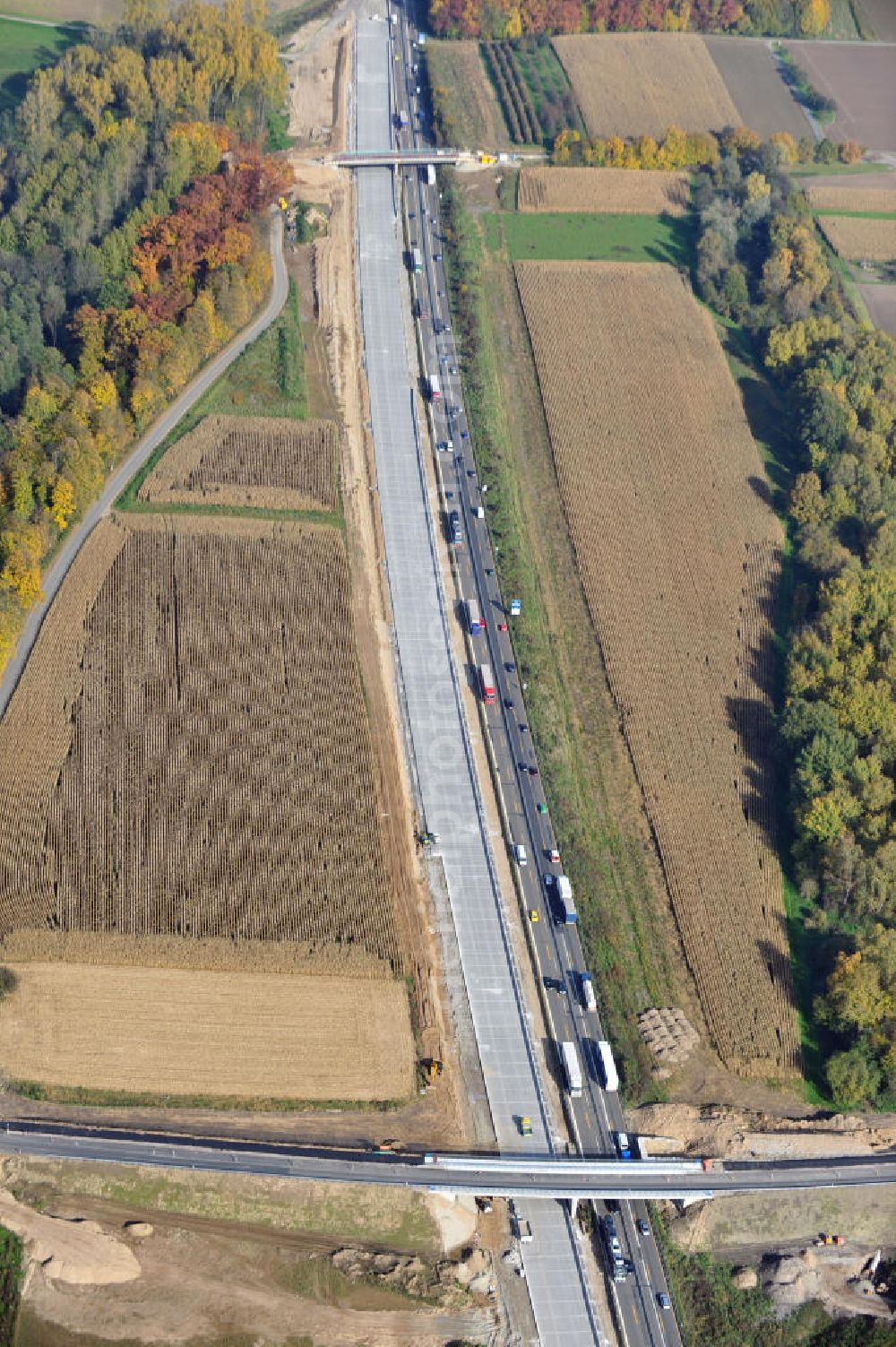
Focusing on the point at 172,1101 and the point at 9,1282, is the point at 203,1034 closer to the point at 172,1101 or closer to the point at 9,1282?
the point at 172,1101

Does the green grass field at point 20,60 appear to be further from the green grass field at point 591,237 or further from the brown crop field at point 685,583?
the brown crop field at point 685,583

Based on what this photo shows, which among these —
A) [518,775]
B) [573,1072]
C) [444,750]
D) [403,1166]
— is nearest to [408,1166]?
[403,1166]

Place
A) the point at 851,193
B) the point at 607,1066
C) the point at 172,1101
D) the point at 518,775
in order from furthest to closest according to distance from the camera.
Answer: the point at 851,193, the point at 518,775, the point at 607,1066, the point at 172,1101

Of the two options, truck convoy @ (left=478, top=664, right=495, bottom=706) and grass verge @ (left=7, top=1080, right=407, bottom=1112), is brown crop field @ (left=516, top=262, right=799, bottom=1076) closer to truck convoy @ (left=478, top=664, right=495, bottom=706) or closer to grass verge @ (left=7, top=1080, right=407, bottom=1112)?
truck convoy @ (left=478, top=664, right=495, bottom=706)

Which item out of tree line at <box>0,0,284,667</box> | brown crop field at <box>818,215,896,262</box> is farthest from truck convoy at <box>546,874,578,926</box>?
brown crop field at <box>818,215,896,262</box>

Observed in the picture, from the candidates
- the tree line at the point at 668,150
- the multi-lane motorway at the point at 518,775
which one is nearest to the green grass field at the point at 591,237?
the multi-lane motorway at the point at 518,775

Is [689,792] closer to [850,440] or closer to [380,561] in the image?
[380,561]
